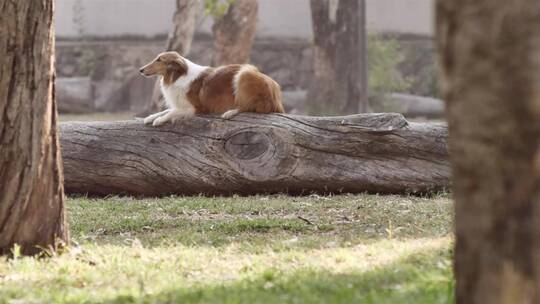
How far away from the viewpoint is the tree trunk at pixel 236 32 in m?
18.3

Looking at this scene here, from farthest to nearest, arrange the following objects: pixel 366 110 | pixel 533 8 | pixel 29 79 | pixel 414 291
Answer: pixel 366 110, pixel 29 79, pixel 414 291, pixel 533 8

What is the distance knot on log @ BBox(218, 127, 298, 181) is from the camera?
9844 millimetres

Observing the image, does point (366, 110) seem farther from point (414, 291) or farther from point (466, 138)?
point (466, 138)

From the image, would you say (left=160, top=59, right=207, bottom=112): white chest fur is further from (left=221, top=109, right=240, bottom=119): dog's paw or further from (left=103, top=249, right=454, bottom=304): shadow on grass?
(left=103, top=249, right=454, bottom=304): shadow on grass


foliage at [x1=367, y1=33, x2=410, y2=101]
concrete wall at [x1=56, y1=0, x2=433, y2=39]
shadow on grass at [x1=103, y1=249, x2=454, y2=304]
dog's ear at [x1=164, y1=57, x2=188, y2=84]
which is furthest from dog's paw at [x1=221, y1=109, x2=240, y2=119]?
concrete wall at [x1=56, y1=0, x2=433, y2=39]

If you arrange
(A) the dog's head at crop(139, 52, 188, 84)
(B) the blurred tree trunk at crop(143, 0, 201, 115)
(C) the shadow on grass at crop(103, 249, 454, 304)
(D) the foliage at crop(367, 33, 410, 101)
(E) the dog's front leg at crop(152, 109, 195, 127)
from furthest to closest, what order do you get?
(D) the foliage at crop(367, 33, 410, 101)
(B) the blurred tree trunk at crop(143, 0, 201, 115)
(A) the dog's head at crop(139, 52, 188, 84)
(E) the dog's front leg at crop(152, 109, 195, 127)
(C) the shadow on grass at crop(103, 249, 454, 304)

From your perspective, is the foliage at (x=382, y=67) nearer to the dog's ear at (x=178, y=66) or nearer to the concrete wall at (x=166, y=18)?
the concrete wall at (x=166, y=18)

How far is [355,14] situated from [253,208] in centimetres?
1147

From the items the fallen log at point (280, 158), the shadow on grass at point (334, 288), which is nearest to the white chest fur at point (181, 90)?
the fallen log at point (280, 158)

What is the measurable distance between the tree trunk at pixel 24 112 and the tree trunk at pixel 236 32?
12002mm

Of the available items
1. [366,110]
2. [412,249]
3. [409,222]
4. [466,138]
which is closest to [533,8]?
[466,138]

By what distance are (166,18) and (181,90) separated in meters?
12.1

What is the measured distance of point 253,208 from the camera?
9.05 meters

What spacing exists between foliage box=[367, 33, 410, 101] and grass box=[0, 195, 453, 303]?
12260mm
